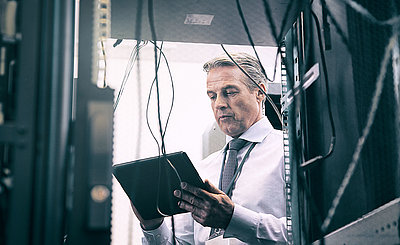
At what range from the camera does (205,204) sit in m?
1.38

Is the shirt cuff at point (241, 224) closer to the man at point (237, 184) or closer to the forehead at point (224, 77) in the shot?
the man at point (237, 184)

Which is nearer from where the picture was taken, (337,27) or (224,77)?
(337,27)

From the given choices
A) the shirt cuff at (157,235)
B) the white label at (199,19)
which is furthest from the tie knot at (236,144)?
the white label at (199,19)

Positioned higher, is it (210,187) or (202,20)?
(202,20)

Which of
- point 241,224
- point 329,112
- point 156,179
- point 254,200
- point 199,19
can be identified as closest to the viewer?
point 329,112

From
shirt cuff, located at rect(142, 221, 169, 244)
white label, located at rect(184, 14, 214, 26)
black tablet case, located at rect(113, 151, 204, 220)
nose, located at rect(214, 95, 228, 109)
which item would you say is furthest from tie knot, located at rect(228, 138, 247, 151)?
white label, located at rect(184, 14, 214, 26)

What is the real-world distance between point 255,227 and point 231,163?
0.34 m

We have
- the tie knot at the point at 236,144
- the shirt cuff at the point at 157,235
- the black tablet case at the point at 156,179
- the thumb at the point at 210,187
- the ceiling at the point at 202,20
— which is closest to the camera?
the ceiling at the point at 202,20

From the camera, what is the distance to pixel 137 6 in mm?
1011

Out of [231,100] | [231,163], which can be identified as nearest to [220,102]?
[231,100]

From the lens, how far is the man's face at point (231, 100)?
1986 mm

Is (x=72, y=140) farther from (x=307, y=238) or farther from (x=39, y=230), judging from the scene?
(x=307, y=238)

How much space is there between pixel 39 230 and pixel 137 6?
0.65 metres

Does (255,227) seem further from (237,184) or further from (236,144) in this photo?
(236,144)
